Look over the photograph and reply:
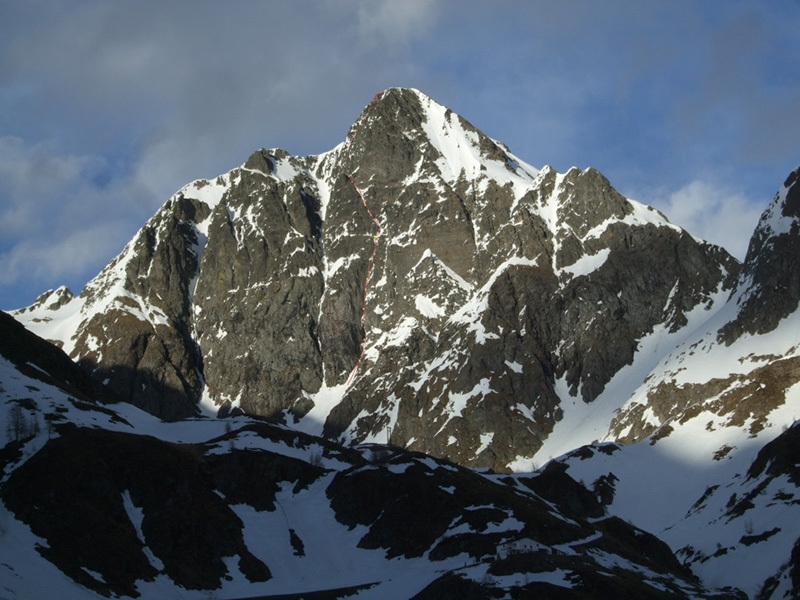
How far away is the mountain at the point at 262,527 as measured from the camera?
128625 mm

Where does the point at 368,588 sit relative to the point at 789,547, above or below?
below

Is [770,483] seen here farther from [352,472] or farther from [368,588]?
[368,588]

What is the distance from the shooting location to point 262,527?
16650 cm

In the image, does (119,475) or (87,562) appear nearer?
(87,562)

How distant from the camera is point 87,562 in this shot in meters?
130

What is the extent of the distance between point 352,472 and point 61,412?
5018 cm

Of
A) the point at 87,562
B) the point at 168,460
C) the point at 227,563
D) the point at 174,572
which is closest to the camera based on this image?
the point at 87,562

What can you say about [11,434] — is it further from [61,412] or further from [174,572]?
[174,572]

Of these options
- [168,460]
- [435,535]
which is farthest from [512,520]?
[168,460]

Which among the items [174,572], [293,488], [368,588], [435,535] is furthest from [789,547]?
[174,572]

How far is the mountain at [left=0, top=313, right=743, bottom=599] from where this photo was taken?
12862cm

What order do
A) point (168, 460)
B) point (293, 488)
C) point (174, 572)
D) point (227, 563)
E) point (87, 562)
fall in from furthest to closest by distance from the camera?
1. point (293, 488)
2. point (168, 460)
3. point (227, 563)
4. point (174, 572)
5. point (87, 562)

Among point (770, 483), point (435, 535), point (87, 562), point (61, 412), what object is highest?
point (770, 483)

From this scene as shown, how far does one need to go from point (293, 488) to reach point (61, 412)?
137 feet
